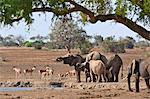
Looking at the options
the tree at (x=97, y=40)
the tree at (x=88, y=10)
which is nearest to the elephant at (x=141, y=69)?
the tree at (x=88, y=10)

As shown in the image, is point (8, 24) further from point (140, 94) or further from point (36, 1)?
point (140, 94)

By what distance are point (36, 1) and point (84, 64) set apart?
1374 cm

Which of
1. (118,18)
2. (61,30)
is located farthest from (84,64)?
(61,30)

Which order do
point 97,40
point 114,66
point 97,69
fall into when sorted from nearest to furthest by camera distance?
point 97,69, point 114,66, point 97,40

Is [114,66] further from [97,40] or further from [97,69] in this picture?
[97,40]

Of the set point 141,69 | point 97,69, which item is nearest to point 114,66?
point 97,69

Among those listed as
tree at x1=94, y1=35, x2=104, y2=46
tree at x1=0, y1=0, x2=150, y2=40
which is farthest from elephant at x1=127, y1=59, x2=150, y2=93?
tree at x1=94, y1=35, x2=104, y2=46

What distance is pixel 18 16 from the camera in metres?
19.5

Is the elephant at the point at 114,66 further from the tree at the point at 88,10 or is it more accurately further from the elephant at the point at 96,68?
the tree at the point at 88,10

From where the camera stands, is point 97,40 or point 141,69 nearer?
point 141,69

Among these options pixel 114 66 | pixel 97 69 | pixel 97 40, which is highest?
pixel 97 40

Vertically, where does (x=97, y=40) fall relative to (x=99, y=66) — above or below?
above

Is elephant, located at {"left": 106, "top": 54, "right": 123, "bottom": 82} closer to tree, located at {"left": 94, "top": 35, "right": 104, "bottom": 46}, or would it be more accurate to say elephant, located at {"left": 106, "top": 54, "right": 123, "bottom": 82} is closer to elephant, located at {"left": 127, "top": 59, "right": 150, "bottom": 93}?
elephant, located at {"left": 127, "top": 59, "right": 150, "bottom": 93}

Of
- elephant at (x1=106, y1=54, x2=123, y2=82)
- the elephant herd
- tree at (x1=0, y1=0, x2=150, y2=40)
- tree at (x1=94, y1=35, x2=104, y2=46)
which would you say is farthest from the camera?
tree at (x1=94, y1=35, x2=104, y2=46)
